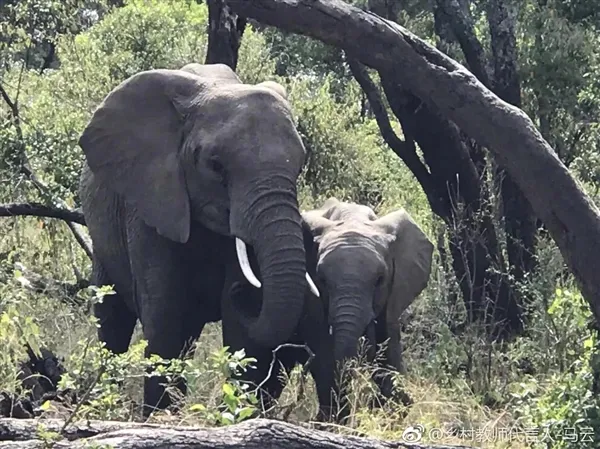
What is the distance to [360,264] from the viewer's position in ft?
27.8

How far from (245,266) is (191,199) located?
1.76 ft

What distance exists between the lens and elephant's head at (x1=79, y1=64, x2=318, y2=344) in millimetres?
7829

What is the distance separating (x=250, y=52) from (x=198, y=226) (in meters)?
8.74

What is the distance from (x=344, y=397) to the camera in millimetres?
8031

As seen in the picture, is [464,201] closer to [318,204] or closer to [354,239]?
[318,204]

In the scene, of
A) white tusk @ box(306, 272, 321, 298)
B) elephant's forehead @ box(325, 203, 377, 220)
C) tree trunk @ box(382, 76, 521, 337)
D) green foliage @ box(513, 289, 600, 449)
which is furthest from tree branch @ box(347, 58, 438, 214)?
A: green foliage @ box(513, 289, 600, 449)

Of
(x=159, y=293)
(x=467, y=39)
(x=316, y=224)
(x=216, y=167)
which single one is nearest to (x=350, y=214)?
(x=316, y=224)

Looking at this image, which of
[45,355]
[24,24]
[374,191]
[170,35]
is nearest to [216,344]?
[45,355]

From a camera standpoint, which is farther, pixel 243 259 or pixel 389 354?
pixel 389 354

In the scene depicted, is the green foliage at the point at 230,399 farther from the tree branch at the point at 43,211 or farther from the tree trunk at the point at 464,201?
the tree branch at the point at 43,211

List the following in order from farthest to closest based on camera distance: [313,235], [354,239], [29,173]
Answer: [29,173]
[313,235]
[354,239]

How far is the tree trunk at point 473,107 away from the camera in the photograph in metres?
6.62

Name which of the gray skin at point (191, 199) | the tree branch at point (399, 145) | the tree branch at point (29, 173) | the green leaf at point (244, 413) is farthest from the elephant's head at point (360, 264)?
the tree branch at point (29, 173)

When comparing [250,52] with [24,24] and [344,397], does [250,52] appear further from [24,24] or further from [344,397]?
[344,397]
